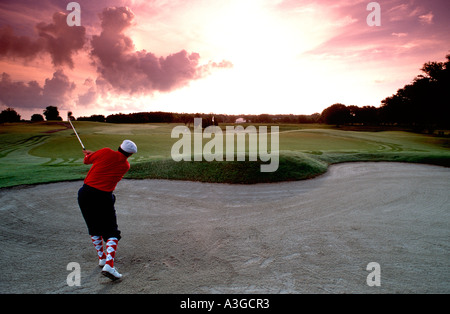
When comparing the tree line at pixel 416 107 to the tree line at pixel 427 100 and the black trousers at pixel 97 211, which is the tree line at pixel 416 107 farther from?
the black trousers at pixel 97 211

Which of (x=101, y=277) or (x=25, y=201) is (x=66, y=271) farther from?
(x=25, y=201)

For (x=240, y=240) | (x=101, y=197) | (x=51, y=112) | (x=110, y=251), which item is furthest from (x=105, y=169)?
(x=51, y=112)

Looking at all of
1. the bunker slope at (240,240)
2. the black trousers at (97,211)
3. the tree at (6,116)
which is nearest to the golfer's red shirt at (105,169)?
the black trousers at (97,211)

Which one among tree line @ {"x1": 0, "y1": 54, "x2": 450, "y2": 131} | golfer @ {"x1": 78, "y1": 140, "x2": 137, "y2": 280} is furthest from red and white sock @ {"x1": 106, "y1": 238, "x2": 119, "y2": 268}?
tree line @ {"x1": 0, "y1": 54, "x2": 450, "y2": 131}

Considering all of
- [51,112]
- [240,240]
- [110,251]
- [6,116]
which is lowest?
[240,240]

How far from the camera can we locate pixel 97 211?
5484 mm

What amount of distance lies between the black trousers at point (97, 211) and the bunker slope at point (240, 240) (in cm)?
96

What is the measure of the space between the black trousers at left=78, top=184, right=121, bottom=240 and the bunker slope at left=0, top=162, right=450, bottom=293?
37.9 inches

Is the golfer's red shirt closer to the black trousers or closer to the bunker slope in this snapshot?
the black trousers

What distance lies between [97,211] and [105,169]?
0.98 meters

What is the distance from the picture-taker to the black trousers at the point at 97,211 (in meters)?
5.45

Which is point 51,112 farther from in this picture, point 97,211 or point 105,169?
point 97,211
